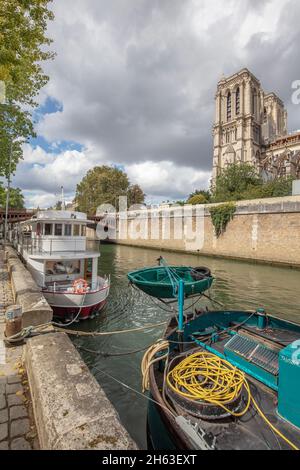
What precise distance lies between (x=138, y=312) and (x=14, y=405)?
7.94 meters

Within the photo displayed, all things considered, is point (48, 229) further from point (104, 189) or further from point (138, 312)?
point (104, 189)

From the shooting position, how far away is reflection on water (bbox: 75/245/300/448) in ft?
17.8

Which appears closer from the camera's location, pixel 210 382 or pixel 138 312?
pixel 210 382

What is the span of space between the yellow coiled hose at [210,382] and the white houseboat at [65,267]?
6081mm

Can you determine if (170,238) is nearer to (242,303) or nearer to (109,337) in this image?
(242,303)

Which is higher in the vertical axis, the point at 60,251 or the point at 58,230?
the point at 58,230

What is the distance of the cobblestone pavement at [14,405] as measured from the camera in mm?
2652

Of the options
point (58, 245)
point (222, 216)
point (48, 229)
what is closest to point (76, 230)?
point (48, 229)

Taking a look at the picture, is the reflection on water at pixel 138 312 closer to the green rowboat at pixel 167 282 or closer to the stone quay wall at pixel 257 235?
the green rowboat at pixel 167 282

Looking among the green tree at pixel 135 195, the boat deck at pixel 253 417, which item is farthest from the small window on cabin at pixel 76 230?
the green tree at pixel 135 195

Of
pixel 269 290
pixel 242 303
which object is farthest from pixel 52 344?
pixel 269 290

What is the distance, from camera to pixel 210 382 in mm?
3676

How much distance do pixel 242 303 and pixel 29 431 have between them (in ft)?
35.8

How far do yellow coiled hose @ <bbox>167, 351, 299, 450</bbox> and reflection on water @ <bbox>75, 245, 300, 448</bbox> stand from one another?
1645mm
